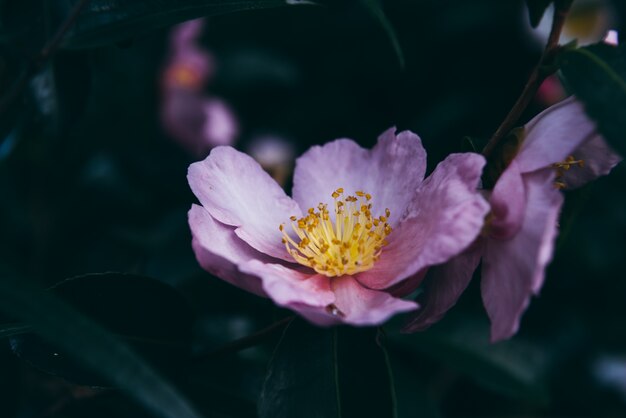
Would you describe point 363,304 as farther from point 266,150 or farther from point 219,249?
point 266,150

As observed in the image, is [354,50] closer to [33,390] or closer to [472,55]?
[472,55]

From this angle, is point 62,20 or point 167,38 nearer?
point 62,20

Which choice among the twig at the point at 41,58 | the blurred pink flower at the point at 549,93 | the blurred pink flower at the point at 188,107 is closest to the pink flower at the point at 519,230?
the twig at the point at 41,58

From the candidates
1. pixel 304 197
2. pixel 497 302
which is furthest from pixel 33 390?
pixel 497 302

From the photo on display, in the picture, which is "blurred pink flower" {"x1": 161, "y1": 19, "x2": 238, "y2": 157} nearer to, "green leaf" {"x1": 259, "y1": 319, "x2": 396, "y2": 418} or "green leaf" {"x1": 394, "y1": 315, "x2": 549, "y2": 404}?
"green leaf" {"x1": 394, "y1": 315, "x2": 549, "y2": 404}

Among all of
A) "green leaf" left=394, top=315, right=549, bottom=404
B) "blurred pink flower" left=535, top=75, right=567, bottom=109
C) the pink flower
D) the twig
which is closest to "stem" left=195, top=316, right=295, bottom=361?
the pink flower

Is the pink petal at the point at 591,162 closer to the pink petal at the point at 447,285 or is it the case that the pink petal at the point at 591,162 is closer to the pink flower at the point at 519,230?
the pink flower at the point at 519,230

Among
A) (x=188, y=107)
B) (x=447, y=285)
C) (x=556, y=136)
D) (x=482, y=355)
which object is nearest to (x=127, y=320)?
(x=447, y=285)
